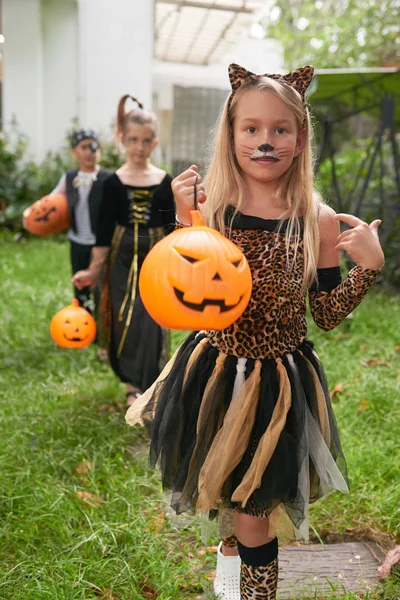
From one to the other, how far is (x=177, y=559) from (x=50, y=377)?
6.39 feet

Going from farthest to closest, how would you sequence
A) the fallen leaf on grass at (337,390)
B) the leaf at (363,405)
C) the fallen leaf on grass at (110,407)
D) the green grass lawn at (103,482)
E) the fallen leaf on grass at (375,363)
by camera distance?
the fallen leaf on grass at (375,363)
the fallen leaf on grass at (337,390)
the fallen leaf on grass at (110,407)
the leaf at (363,405)
the green grass lawn at (103,482)

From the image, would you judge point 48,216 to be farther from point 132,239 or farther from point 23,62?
point 23,62

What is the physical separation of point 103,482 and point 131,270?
3.95 feet

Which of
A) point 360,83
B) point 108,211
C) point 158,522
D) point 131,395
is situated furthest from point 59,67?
point 158,522

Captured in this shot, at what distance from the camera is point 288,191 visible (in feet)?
6.20

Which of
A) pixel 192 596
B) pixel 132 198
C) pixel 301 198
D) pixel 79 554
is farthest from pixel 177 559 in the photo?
pixel 132 198

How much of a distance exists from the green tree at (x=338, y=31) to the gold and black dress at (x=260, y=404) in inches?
363

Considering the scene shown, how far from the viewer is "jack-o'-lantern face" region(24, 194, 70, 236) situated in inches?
176

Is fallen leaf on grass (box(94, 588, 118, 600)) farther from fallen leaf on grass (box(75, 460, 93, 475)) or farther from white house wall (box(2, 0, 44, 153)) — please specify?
white house wall (box(2, 0, 44, 153))

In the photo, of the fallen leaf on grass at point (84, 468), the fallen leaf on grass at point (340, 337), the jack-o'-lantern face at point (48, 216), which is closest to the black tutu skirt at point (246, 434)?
the fallen leaf on grass at point (84, 468)

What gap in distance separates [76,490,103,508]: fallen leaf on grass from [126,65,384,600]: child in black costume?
91 centimetres

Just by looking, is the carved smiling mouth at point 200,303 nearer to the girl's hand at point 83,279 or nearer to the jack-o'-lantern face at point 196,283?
the jack-o'-lantern face at point 196,283

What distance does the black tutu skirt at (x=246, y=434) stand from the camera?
1.74 metres

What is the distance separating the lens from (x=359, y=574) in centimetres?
232
